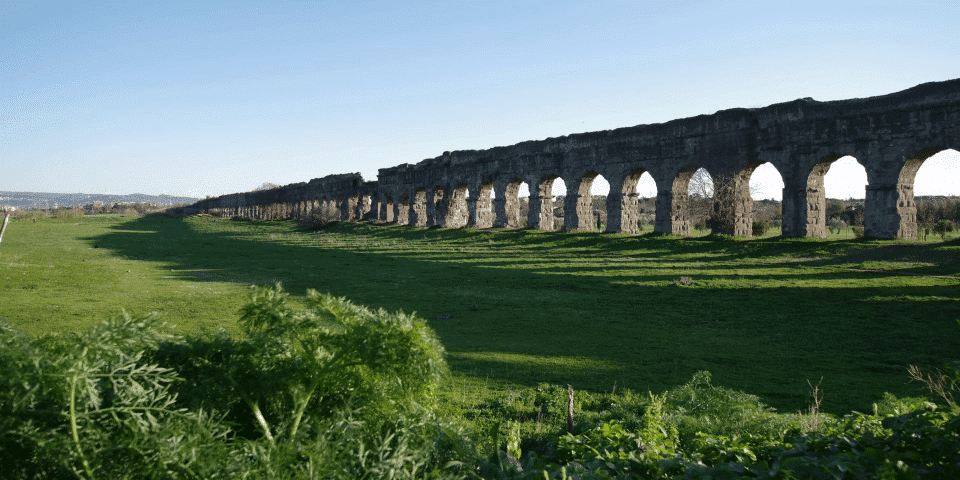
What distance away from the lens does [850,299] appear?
8703mm

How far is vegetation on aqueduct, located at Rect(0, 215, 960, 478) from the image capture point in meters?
1.57

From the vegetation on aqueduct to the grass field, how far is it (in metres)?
0.05

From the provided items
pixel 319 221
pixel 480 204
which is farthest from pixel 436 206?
pixel 319 221

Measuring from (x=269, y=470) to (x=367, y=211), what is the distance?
40.2 metres

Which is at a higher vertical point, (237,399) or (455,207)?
(455,207)

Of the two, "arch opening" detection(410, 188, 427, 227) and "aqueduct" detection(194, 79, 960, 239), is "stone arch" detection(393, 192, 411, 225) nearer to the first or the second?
"arch opening" detection(410, 188, 427, 227)

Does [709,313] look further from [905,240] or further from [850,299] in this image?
[905,240]

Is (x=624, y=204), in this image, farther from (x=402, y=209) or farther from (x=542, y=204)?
(x=402, y=209)

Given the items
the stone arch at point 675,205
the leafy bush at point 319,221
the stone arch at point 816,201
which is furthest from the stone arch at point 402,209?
the stone arch at point 816,201

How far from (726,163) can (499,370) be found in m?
14.8

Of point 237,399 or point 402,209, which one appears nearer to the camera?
point 237,399

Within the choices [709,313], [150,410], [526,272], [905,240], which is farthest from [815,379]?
[905,240]

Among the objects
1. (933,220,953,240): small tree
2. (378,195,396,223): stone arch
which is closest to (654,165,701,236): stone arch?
(933,220,953,240): small tree

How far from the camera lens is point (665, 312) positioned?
835 centimetres
